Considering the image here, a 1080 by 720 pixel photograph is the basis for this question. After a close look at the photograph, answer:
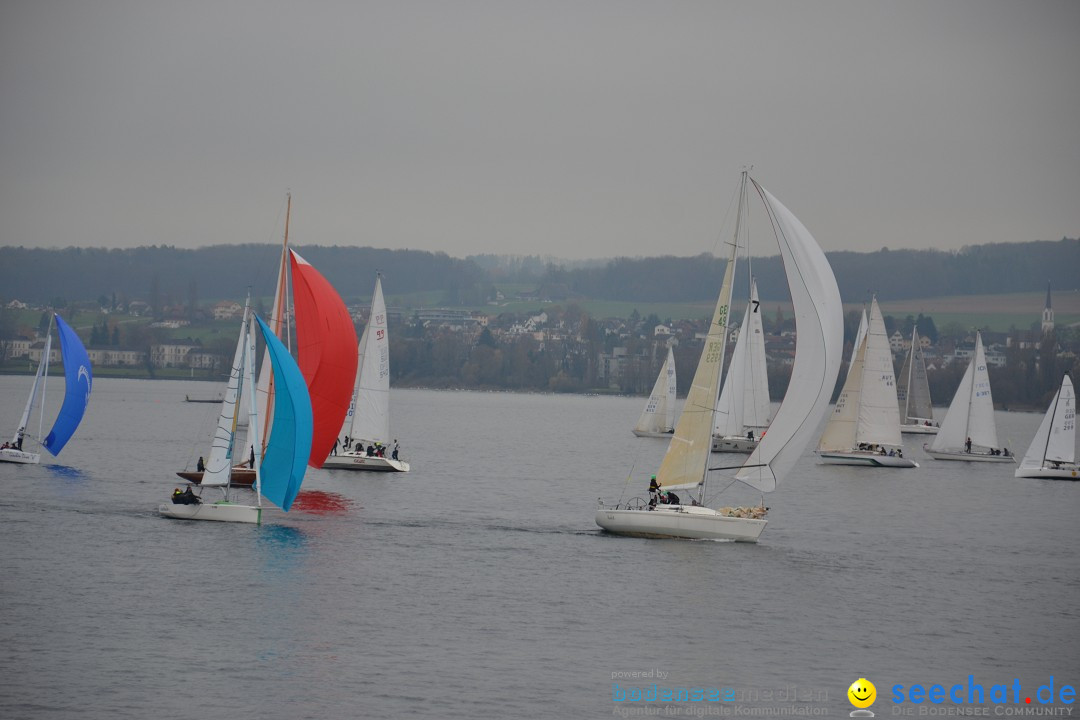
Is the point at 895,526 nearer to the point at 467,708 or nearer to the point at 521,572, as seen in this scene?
the point at 521,572

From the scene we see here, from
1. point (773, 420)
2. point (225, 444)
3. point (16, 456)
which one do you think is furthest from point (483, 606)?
point (16, 456)

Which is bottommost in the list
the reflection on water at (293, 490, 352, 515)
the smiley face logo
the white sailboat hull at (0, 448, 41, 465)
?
the smiley face logo

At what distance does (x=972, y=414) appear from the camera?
68375mm

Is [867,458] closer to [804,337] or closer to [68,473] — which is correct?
[804,337]

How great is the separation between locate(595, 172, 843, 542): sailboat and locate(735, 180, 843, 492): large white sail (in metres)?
0.02

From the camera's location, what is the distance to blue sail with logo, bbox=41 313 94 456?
48406 millimetres

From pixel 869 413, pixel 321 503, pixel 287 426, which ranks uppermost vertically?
pixel 869 413

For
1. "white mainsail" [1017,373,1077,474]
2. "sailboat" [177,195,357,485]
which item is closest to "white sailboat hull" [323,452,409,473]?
"sailboat" [177,195,357,485]

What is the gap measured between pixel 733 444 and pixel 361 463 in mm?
24289

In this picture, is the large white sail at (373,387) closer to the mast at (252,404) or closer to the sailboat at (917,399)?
the mast at (252,404)

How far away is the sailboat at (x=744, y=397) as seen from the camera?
221 ft

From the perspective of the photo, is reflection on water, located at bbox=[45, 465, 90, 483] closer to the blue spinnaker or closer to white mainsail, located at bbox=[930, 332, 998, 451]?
the blue spinnaker

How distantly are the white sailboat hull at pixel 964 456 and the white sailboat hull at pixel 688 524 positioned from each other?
39.2 metres

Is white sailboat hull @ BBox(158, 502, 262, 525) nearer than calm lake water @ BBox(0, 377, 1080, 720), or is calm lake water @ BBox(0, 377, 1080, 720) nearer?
calm lake water @ BBox(0, 377, 1080, 720)
